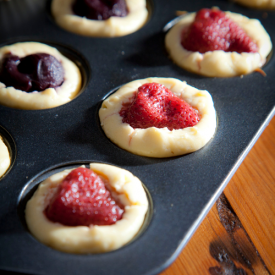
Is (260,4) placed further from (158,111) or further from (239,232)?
(239,232)

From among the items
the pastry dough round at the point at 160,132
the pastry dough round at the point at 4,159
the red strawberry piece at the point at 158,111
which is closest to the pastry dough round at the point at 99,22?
the pastry dough round at the point at 160,132

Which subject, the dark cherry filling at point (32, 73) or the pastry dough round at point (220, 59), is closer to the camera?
the dark cherry filling at point (32, 73)

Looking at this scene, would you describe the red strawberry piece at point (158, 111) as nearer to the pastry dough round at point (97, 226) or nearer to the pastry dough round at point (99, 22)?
the pastry dough round at point (97, 226)

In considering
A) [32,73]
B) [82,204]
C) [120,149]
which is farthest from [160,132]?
[32,73]

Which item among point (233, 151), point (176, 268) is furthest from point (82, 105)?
point (176, 268)

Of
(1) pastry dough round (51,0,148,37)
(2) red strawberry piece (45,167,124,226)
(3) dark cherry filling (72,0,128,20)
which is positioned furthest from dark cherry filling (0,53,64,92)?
(2) red strawberry piece (45,167,124,226)

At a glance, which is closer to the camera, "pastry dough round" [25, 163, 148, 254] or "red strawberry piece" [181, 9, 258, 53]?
"pastry dough round" [25, 163, 148, 254]

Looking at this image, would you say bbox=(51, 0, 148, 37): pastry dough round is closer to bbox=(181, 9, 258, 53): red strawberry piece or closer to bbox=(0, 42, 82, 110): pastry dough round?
bbox=(0, 42, 82, 110): pastry dough round
